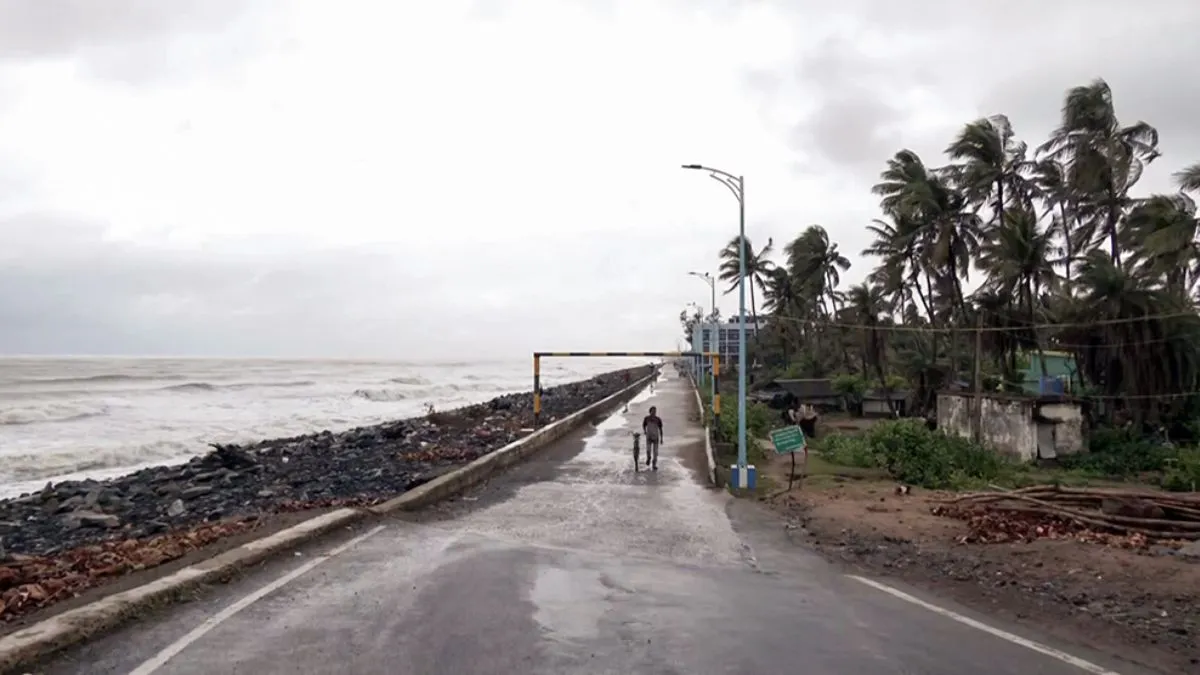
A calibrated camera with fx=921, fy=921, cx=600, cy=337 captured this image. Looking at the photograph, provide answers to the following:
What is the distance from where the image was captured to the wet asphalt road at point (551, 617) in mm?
6078

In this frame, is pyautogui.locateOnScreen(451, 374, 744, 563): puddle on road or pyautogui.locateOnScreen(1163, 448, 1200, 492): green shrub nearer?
pyautogui.locateOnScreen(451, 374, 744, 563): puddle on road

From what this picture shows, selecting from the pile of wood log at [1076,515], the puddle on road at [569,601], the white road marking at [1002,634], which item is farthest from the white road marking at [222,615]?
the pile of wood log at [1076,515]

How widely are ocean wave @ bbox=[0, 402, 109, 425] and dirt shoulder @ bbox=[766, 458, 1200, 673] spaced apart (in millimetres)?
39144

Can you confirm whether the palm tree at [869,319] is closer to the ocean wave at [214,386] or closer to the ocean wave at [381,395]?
the ocean wave at [381,395]

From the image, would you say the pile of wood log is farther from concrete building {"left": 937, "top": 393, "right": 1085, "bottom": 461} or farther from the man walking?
concrete building {"left": 937, "top": 393, "right": 1085, "bottom": 461}

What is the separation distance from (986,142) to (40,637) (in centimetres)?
4142

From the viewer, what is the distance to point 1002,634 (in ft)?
23.6

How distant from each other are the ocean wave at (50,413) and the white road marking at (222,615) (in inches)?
1487

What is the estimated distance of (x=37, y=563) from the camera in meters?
9.58

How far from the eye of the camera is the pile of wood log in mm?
11578

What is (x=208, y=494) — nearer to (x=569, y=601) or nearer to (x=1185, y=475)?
(x=569, y=601)

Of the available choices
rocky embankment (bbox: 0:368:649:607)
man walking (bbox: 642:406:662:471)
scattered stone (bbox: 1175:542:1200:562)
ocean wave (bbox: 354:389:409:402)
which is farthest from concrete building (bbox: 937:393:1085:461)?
ocean wave (bbox: 354:389:409:402)

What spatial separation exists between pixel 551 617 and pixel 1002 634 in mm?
3538

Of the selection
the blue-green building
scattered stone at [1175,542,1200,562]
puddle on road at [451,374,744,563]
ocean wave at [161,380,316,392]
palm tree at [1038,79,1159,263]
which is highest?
palm tree at [1038,79,1159,263]
